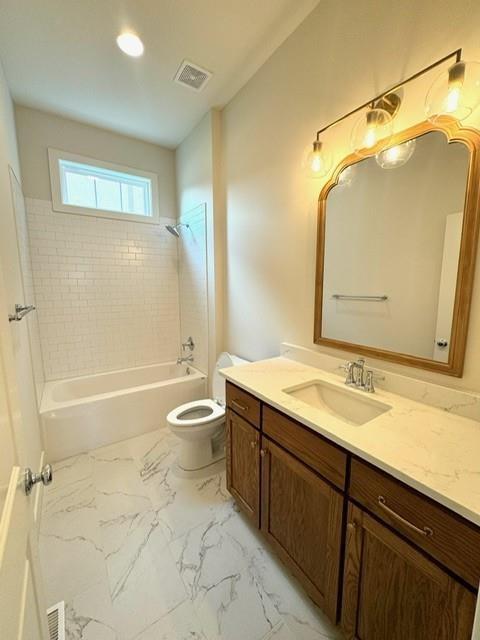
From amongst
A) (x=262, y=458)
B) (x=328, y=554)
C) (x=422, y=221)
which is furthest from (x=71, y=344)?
(x=422, y=221)

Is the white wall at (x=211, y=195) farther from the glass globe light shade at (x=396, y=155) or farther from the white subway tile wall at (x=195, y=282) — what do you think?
the glass globe light shade at (x=396, y=155)

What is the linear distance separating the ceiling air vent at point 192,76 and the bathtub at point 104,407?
249 cm

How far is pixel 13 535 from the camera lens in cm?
54

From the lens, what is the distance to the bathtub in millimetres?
2160

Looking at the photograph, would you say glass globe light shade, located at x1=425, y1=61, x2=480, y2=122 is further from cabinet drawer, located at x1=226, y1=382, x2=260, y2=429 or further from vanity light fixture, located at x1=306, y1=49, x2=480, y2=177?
cabinet drawer, located at x1=226, y1=382, x2=260, y2=429

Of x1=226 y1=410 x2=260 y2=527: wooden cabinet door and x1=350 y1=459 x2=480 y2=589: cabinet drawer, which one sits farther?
x1=226 y1=410 x2=260 y2=527: wooden cabinet door

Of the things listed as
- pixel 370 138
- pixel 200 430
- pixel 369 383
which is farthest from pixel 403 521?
pixel 370 138

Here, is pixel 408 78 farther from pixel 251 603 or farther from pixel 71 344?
pixel 71 344

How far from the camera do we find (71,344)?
106 inches

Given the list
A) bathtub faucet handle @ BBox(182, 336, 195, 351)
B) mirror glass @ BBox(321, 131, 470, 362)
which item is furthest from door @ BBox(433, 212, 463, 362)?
bathtub faucet handle @ BBox(182, 336, 195, 351)

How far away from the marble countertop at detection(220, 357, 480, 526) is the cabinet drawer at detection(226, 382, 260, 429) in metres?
0.07

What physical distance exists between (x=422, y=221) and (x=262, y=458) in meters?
1.31

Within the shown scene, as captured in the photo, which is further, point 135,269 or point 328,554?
point 135,269

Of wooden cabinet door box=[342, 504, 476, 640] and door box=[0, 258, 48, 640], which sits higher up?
door box=[0, 258, 48, 640]
